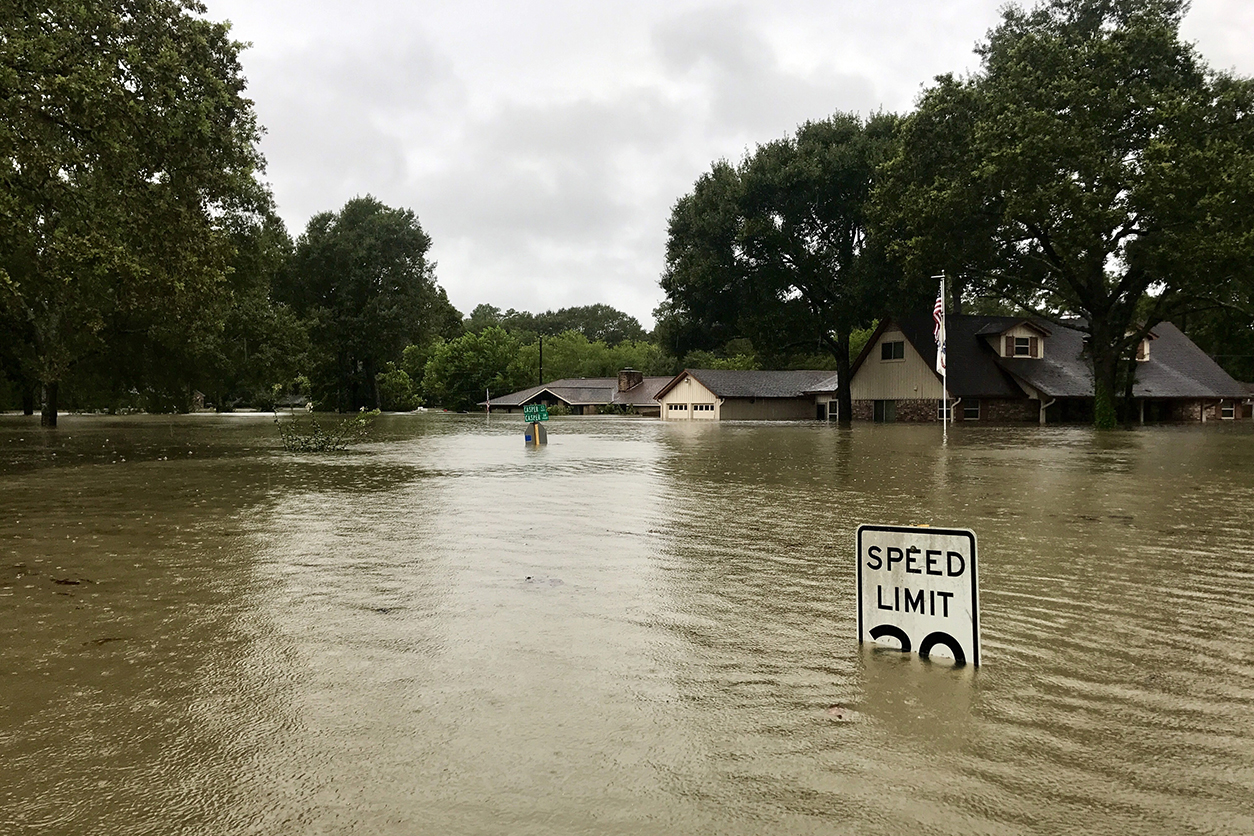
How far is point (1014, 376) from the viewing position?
188 feet

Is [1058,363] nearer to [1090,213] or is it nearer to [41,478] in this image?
[1090,213]

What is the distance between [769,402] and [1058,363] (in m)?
27.1

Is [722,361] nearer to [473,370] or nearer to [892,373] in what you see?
[473,370]

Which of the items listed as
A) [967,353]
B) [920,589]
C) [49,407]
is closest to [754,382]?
[967,353]

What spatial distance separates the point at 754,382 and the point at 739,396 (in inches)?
138

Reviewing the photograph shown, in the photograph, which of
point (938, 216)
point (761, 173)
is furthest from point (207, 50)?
point (761, 173)

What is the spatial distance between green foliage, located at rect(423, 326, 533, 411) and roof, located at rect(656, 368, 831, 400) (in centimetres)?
3599

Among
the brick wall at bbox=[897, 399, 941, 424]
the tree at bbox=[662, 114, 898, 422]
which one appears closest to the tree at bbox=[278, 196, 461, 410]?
the tree at bbox=[662, 114, 898, 422]

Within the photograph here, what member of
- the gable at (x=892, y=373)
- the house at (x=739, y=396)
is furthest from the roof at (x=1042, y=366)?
the house at (x=739, y=396)

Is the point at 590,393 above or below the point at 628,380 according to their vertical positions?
below

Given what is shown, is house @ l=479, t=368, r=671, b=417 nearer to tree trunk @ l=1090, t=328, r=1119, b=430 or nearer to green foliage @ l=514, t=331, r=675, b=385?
green foliage @ l=514, t=331, r=675, b=385

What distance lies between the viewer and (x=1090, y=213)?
37.9 m

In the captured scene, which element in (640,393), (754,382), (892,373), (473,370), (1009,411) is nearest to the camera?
(1009,411)

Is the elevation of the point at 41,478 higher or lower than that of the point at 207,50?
lower
